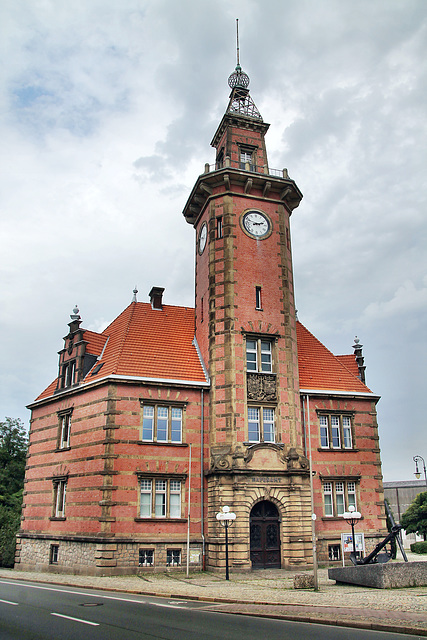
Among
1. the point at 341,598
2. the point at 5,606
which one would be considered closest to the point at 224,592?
the point at 341,598

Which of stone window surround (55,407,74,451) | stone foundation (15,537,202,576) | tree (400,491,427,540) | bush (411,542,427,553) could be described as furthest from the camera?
tree (400,491,427,540)

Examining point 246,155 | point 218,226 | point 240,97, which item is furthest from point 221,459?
point 240,97

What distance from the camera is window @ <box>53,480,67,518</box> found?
30.3 m

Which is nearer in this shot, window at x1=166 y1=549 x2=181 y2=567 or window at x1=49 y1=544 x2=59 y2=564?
window at x1=166 y1=549 x2=181 y2=567

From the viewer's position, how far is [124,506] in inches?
1065

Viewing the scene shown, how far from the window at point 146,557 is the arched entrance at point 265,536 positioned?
506 centimetres

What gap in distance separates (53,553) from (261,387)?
48.4 feet

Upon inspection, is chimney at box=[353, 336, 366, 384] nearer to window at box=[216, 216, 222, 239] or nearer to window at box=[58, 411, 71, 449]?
window at box=[216, 216, 222, 239]

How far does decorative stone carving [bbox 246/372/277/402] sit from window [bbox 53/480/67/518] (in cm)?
1164

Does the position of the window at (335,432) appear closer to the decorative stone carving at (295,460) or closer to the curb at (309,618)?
the decorative stone carving at (295,460)

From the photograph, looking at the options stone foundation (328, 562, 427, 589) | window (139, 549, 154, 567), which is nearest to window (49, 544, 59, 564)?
window (139, 549, 154, 567)

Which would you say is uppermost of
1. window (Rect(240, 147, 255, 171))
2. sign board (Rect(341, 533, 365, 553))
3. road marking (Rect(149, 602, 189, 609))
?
window (Rect(240, 147, 255, 171))

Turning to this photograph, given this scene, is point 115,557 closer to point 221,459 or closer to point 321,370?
point 221,459

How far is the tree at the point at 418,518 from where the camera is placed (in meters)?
50.0
